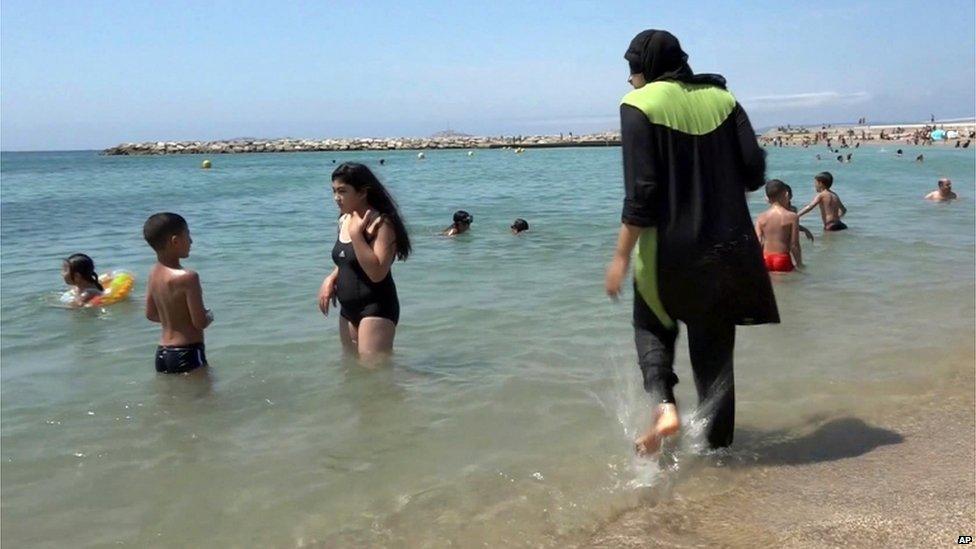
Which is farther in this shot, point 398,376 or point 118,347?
point 118,347

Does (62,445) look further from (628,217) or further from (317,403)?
(628,217)

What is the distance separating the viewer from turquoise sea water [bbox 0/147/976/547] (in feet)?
11.2

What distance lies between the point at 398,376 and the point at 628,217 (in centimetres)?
249

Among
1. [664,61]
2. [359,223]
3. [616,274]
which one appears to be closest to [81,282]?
[359,223]

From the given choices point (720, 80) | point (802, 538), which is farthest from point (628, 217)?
point (802, 538)

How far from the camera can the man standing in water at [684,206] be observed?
3.14m

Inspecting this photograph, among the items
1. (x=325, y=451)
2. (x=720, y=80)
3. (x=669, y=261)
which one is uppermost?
(x=720, y=80)

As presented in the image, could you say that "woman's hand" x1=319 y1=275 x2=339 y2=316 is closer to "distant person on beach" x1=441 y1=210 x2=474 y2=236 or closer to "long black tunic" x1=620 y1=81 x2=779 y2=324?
"long black tunic" x1=620 y1=81 x2=779 y2=324

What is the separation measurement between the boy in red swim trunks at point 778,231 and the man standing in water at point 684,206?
5401 mm

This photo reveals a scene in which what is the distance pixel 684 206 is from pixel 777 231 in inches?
229

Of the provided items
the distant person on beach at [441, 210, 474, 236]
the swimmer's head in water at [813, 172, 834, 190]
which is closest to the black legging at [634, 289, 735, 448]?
the distant person on beach at [441, 210, 474, 236]

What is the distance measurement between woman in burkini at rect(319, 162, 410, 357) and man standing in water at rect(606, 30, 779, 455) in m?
1.80

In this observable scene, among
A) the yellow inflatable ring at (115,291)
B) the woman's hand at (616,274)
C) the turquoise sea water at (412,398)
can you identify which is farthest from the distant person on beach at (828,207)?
the woman's hand at (616,274)

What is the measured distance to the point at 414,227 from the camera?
15.1 meters
